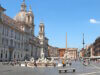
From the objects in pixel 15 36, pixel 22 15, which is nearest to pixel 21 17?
pixel 22 15

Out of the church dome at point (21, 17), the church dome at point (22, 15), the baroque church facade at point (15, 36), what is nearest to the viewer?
the baroque church facade at point (15, 36)

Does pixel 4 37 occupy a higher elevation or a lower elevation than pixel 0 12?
lower

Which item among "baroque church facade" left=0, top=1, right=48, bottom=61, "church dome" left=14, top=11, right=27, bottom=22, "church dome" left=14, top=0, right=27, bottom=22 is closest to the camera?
"baroque church facade" left=0, top=1, right=48, bottom=61

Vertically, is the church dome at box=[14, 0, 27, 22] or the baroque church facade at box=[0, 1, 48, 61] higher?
the church dome at box=[14, 0, 27, 22]

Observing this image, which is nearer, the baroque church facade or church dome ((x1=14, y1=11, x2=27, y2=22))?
the baroque church facade

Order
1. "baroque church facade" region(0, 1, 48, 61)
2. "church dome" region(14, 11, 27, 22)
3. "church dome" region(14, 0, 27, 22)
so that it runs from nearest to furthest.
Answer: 1. "baroque church facade" region(0, 1, 48, 61)
2. "church dome" region(14, 11, 27, 22)
3. "church dome" region(14, 0, 27, 22)

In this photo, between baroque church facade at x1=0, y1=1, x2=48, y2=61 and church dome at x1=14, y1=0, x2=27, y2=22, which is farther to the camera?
church dome at x1=14, y1=0, x2=27, y2=22

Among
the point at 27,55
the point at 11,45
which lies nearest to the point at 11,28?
the point at 11,45

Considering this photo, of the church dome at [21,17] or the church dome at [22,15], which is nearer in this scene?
the church dome at [21,17]

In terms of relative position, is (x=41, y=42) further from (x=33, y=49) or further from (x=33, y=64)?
(x=33, y=64)

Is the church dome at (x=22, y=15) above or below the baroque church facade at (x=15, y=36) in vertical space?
above

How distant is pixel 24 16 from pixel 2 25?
1308 inches

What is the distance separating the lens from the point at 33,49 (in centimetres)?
10769

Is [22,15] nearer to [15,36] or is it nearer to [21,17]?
[21,17]
